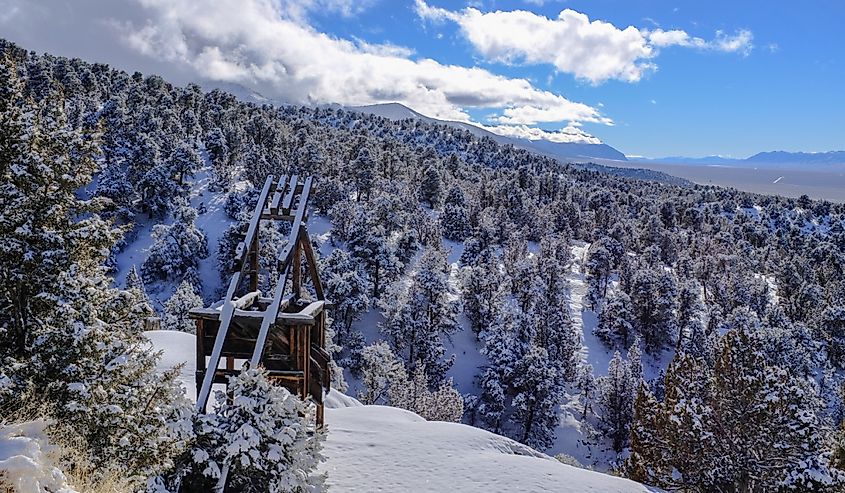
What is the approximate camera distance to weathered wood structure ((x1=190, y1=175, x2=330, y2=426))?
984 cm

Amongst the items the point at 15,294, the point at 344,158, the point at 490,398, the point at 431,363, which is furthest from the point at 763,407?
the point at 344,158

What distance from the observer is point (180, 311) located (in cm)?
3794

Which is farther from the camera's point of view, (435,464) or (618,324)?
(618,324)

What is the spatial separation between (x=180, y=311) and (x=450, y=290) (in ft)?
93.8

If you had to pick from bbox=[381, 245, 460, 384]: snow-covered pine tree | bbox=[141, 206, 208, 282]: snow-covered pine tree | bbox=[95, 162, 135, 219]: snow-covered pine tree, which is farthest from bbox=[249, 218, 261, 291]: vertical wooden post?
bbox=[95, 162, 135, 219]: snow-covered pine tree

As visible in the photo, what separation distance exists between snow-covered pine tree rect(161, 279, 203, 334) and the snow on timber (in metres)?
23.6

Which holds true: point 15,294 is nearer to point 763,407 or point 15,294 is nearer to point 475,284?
point 763,407

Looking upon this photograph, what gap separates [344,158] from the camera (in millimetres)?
94500

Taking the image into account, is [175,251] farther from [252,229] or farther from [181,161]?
[252,229]

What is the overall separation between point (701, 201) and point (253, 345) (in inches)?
5998

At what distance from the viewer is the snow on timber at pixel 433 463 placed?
977 cm

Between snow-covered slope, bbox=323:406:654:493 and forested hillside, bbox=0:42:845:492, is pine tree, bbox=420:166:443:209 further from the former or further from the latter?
snow-covered slope, bbox=323:406:654:493

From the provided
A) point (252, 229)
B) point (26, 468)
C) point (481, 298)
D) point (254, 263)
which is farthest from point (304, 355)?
point (481, 298)

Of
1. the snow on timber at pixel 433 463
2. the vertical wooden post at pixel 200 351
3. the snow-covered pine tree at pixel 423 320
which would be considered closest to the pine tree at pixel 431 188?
the snow-covered pine tree at pixel 423 320
